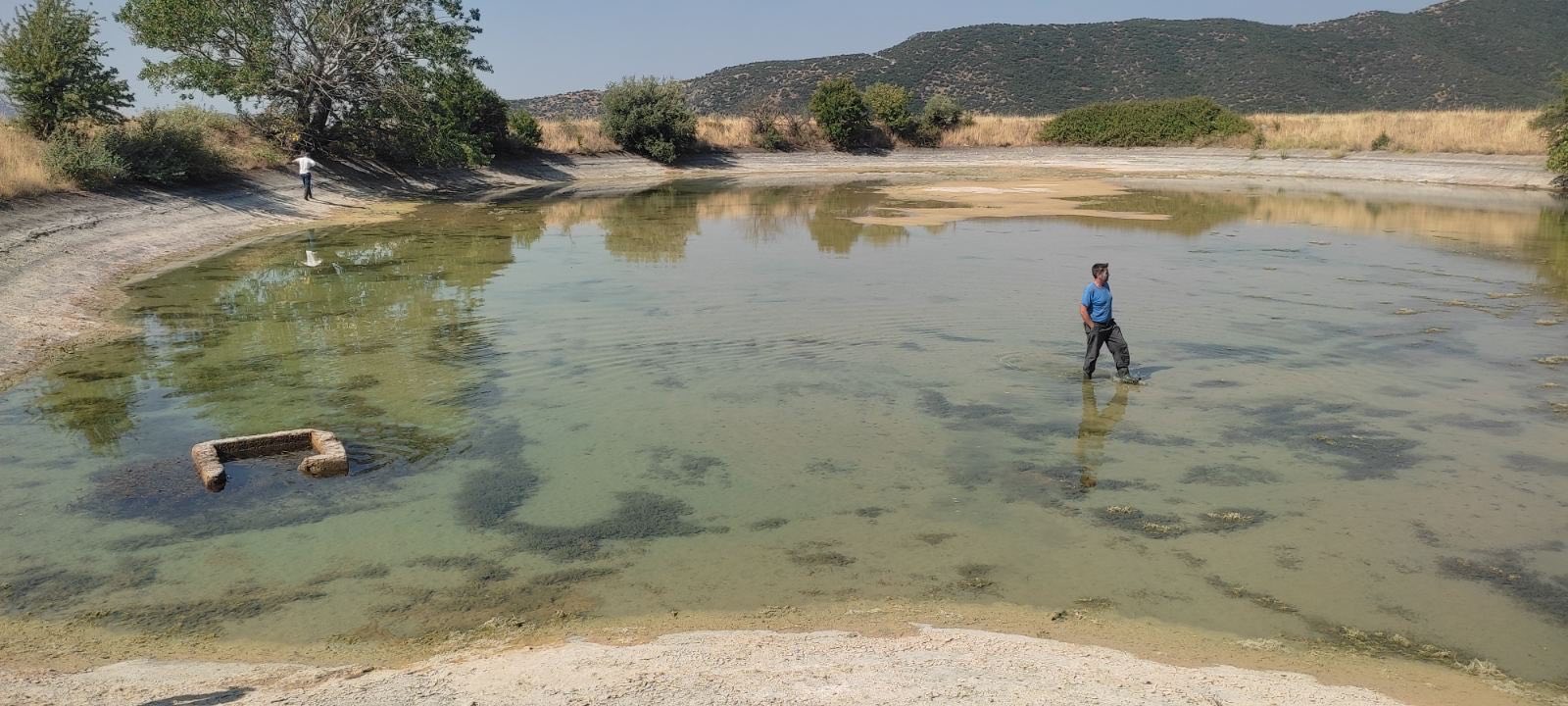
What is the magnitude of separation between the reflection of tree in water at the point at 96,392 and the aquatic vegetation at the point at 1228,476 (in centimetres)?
1031

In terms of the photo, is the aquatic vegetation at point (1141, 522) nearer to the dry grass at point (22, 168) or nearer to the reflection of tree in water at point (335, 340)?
the reflection of tree in water at point (335, 340)

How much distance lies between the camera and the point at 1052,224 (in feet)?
98.3

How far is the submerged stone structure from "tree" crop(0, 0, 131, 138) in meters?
22.8

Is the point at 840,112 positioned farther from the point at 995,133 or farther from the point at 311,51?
the point at 311,51

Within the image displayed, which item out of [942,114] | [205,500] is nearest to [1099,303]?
[205,500]

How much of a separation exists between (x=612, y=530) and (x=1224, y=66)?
121307 mm

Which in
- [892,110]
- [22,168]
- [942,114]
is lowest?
[22,168]

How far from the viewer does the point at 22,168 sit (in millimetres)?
22625

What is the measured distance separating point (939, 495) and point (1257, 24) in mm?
137009

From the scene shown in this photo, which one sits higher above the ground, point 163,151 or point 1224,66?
point 1224,66

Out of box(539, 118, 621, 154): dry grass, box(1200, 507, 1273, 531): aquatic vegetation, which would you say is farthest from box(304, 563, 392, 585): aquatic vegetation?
box(539, 118, 621, 154): dry grass

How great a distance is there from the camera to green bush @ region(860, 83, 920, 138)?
6419cm

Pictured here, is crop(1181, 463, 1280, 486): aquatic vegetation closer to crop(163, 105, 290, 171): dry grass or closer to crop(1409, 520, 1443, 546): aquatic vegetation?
crop(1409, 520, 1443, 546): aquatic vegetation

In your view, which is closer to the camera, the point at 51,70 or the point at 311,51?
the point at 51,70
